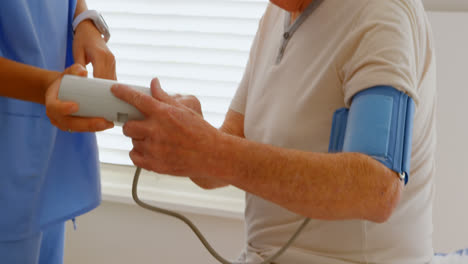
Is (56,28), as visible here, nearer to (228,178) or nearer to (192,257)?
(228,178)

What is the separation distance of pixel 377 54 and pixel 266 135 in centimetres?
31

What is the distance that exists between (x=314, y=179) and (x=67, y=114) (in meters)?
0.41

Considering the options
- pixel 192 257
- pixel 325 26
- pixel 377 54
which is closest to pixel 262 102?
pixel 325 26

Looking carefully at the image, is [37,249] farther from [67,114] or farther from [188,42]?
[188,42]

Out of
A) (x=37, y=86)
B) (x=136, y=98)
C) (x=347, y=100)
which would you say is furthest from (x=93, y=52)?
(x=347, y=100)

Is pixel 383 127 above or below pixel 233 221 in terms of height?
above

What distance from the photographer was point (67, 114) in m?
0.72

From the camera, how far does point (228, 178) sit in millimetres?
675

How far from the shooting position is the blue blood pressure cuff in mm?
651

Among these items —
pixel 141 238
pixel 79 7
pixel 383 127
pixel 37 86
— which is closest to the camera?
pixel 383 127

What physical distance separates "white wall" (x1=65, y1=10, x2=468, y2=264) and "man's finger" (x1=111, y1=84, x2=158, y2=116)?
0.88 metres

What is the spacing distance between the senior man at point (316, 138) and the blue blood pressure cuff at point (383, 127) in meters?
0.01

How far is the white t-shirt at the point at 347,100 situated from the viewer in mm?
700

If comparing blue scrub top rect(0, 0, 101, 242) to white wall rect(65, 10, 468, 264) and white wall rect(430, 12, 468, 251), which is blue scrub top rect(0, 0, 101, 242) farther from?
white wall rect(430, 12, 468, 251)
